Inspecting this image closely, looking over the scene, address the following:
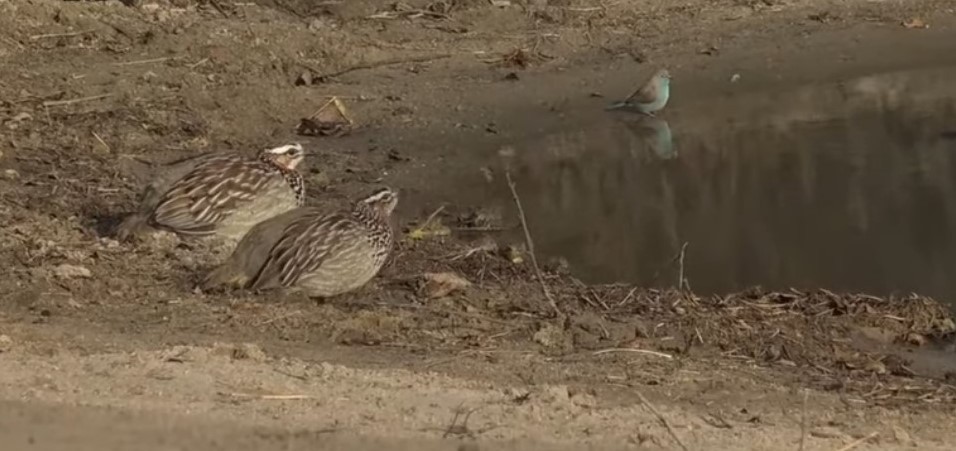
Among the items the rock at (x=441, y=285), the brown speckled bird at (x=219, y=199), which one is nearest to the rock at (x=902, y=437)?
the rock at (x=441, y=285)

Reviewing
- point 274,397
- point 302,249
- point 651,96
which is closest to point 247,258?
point 302,249

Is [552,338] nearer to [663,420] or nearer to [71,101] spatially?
[663,420]

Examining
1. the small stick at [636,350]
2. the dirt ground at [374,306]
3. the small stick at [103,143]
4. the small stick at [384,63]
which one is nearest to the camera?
the dirt ground at [374,306]

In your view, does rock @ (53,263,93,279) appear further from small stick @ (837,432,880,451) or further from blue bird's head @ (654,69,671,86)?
blue bird's head @ (654,69,671,86)

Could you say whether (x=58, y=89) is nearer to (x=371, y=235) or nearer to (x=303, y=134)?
(x=303, y=134)

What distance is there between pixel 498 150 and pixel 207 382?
6769mm

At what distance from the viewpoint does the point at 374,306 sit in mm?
9250

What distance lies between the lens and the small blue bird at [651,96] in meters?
15.0

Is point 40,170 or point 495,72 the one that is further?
point 495,72

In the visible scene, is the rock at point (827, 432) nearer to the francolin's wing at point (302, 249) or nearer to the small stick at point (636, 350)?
the small stick at point (636, 350)

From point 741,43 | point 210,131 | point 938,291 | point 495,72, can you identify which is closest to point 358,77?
point 495,72

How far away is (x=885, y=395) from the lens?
26.8ft

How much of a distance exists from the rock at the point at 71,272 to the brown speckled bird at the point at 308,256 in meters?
0.64

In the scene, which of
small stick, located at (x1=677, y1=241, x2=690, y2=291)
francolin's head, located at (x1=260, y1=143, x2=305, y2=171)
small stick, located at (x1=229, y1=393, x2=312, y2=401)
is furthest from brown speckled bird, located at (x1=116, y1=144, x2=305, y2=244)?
small stick, located at (x1=229, y1=393, x2=312, y2=401)
